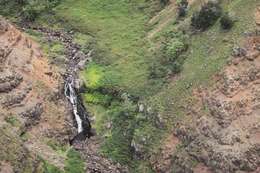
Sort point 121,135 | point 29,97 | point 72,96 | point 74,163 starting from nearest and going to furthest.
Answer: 1. point 74,163
2. point 121,135
3. point 29,97
4. point 72,96

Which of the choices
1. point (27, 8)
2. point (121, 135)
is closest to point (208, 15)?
point (121, 135)

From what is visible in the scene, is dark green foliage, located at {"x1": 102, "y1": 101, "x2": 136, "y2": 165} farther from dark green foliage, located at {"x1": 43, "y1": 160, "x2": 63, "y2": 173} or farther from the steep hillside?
dark green foliage, located at {"x1": 43, "y1": 160, "x2": 63, "y2": 173}

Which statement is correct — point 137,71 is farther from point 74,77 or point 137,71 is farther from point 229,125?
point 229,125

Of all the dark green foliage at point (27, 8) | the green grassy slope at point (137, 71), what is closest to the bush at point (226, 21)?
the green grassy slope at point (137, 71)

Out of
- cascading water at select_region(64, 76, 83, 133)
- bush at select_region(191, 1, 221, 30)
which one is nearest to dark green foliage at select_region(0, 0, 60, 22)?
cascading water at select_region(64, 76, 83, 133)

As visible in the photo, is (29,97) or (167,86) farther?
(167,86)

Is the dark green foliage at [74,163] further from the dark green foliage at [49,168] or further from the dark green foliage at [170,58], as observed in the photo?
the dark green foliage at [170,58]

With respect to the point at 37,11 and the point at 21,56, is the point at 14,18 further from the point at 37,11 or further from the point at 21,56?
the point at 21,56
